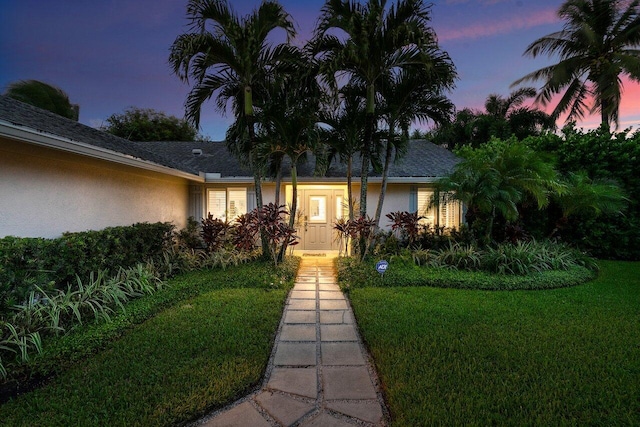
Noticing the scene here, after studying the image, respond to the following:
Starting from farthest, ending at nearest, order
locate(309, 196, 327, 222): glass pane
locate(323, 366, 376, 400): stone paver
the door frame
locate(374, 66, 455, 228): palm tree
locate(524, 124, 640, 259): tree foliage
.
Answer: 1. locate(309, 196, 327, 222): glass pane
2. the door frame
3. locate(524, 124, 640, 259): tree foliage
4. locate(374, 66, 455, 228): palm tree
5. locate(323, 366, 376, 400): stone paver

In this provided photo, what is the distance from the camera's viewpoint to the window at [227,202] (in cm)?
995

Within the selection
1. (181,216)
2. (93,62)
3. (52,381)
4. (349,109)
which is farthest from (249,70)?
(93,62)

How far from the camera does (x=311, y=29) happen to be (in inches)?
290

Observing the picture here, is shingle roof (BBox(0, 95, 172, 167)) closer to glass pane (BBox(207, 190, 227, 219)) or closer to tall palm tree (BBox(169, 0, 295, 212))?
tall palm tree (BBox(169, 0, 295, 212))

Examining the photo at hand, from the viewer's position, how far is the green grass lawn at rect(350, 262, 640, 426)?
2.50 m

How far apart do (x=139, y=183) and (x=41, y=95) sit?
709cm

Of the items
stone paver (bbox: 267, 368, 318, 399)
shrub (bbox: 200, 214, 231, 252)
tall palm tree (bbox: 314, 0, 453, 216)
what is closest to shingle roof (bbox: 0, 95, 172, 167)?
shrub (bbox: 200, 214, 231, 252)

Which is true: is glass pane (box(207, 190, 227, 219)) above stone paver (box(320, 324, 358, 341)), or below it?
above

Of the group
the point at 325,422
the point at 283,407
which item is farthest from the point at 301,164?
the point at 325,422

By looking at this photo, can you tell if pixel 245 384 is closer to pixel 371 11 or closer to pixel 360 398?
pixel 360 398

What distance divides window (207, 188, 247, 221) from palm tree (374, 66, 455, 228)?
4.53 m

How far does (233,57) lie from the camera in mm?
6949

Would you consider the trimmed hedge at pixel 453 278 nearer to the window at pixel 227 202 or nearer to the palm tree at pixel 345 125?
the palm tree at pixel 345 125

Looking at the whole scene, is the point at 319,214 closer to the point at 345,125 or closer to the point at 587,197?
the point at 345,125
